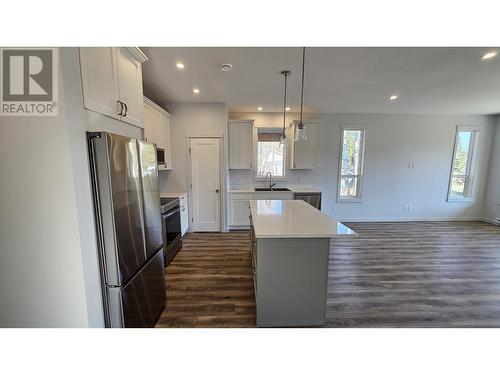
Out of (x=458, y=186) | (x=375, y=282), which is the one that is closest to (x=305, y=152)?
(x=375, y=282)

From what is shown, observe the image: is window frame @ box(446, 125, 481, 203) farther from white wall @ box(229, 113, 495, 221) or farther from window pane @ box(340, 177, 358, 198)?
window pane @ box(340, 177, 358, 198)

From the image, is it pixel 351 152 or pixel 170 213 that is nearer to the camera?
pixel 170 213

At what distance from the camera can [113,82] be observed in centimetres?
141

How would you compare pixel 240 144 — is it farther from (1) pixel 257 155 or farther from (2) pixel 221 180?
(2) pixel 221 180

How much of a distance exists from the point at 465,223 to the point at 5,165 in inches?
308

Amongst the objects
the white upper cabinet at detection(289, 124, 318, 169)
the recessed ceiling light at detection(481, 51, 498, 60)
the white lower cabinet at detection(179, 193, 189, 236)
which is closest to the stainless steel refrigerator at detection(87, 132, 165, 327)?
the white lower cabinet at detection(179, 193, 189, 236)

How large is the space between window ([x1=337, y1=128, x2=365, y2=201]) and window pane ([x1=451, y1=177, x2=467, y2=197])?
250 cm

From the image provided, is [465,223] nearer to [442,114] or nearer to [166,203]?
[442,114]

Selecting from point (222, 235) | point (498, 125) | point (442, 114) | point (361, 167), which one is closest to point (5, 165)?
point (222, 235)

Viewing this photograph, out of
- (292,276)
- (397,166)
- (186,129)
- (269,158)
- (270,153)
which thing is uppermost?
(186,129)

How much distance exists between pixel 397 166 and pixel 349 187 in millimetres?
1279

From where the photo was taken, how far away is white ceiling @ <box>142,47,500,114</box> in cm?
214

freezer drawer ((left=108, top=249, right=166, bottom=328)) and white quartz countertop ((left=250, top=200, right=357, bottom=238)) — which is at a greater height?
white quartz countertop ((left=250, top=200, right=357, bottom=238))

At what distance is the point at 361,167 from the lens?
4.80 metres
